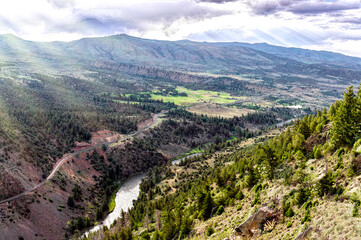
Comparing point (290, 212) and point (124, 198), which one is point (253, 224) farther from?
point (124, 198)

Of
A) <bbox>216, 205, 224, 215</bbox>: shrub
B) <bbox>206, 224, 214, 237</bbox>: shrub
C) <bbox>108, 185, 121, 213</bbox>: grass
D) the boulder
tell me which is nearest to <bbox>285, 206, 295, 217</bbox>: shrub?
the boulder

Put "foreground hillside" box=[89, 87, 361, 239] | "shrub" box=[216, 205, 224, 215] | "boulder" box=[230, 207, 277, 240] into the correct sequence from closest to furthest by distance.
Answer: "foreground hillside" box=[89, 87, 361, 239] < "boulder" box=[230, 207, 277, 240] < "shrub" box=[216, 205, 224, 215]

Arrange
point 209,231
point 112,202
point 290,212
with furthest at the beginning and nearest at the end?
point 112,202 → point 209,231 → point 290,212

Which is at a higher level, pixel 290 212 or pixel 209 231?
pixel 290 212

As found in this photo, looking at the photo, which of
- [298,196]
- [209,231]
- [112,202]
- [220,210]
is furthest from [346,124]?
[112,202]

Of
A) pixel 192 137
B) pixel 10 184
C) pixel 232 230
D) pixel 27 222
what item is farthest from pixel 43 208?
pixel 192 137

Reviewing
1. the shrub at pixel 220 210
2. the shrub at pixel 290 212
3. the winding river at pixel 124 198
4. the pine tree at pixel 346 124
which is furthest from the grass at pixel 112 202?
the pine tree at pixel 346 124

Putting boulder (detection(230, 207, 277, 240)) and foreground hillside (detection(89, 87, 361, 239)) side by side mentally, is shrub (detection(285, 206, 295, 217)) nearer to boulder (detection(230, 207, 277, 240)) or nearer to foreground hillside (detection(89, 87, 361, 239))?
foreground hillside (detection(89, 87, 361, 239))

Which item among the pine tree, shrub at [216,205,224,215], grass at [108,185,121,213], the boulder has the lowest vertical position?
grass at [108,185,121,213]
